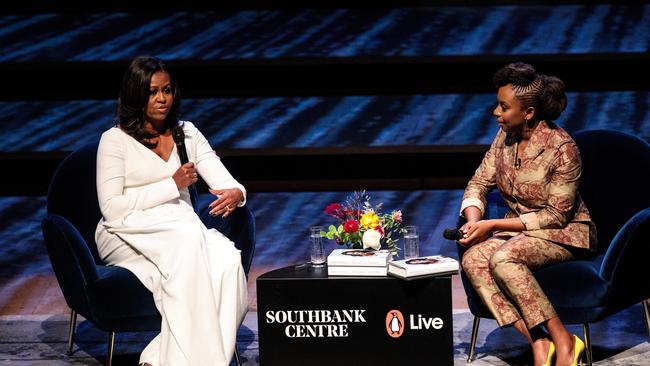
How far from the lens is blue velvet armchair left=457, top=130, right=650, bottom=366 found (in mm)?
3756

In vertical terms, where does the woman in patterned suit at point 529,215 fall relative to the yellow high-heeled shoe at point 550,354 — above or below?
above

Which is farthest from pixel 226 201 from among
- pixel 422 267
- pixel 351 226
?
pixel 422 267

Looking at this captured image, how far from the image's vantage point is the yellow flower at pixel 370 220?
3863mm

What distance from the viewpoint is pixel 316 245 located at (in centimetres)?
394

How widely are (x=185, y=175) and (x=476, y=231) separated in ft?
3.58

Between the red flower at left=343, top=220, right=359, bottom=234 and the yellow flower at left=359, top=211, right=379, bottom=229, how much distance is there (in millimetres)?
26

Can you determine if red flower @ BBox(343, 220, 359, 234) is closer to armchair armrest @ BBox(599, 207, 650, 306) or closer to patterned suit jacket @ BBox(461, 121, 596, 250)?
patterned suit jacket @ BBox(461, 121, 596, 250)

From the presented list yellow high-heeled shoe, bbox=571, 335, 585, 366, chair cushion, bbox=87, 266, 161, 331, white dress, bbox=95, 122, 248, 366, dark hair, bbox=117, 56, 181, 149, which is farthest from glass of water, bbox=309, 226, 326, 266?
yellow high-heeled shoe, bbox=571, 335, 585, 366

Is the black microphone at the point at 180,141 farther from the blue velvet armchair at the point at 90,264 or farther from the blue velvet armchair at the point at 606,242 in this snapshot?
the blue velvet armchair at the point at 606,242

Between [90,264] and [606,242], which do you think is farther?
[606,242]

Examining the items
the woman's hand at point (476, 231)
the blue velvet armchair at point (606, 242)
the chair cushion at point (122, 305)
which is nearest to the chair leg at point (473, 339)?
the blue velvet armchair at point (606, 242)

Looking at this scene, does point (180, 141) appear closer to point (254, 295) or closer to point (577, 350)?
point (254, 295)

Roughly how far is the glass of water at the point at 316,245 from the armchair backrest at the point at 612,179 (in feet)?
3.57

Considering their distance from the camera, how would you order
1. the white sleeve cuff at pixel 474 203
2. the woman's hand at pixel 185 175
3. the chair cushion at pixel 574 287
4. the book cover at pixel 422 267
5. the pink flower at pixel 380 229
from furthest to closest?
the white sleeve cuff at pixel 474 203 < the woman's hand at pixel 185 175 < the pink flower at pixel 380 229 < the chair cushion at pixel 574 287 < the book cover at pixel 422 267
